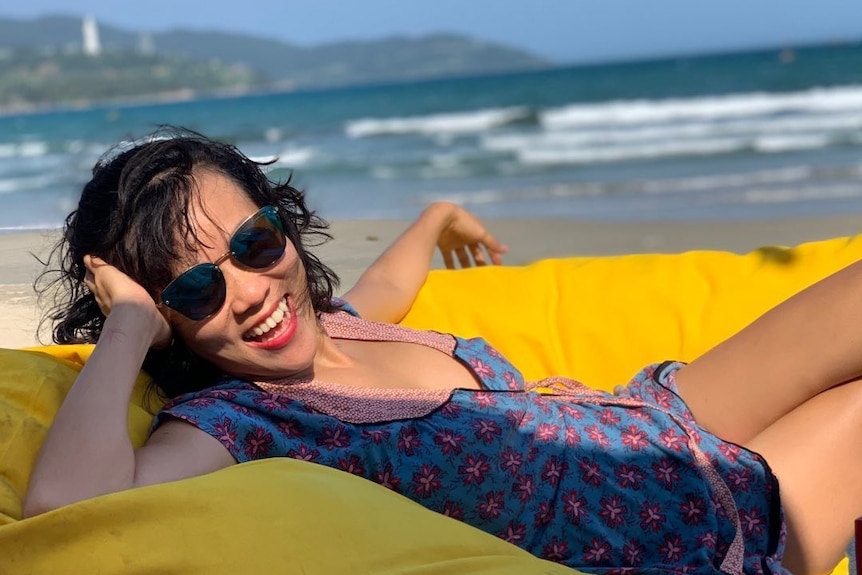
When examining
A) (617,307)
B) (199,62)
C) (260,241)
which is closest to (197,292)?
(260,241)

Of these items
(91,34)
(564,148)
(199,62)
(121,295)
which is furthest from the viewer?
(91,34)

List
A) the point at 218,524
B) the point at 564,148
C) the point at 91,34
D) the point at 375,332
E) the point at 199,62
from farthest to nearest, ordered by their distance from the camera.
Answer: the point at 91,34 → the point at 199,62 → the point at 564,148 → the point at 375,332 → the point at 218,524

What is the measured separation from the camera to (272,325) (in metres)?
2.04

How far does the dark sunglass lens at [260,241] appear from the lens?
199 centimetres

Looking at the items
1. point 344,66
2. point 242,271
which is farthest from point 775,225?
point 344,66

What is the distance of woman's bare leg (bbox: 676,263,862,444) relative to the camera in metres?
2.17

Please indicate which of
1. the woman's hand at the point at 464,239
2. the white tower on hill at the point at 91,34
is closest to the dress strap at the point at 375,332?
the woman's hand at the point at 464,239

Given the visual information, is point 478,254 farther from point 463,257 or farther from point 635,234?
point 635,234

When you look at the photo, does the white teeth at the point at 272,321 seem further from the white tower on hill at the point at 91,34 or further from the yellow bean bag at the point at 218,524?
the white tower on hill at the point at 91,34

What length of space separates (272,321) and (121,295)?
0.28 m

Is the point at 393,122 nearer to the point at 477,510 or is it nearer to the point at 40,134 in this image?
the point at 40,134

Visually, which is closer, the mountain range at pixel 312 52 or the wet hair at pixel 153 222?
the wet hair at pixel 153 222

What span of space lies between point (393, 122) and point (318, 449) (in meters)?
22.5

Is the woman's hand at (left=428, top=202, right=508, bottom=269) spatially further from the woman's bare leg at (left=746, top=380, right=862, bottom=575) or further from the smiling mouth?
the woman's bare leg at (left=746, top=380, right=862, bottom=575)
